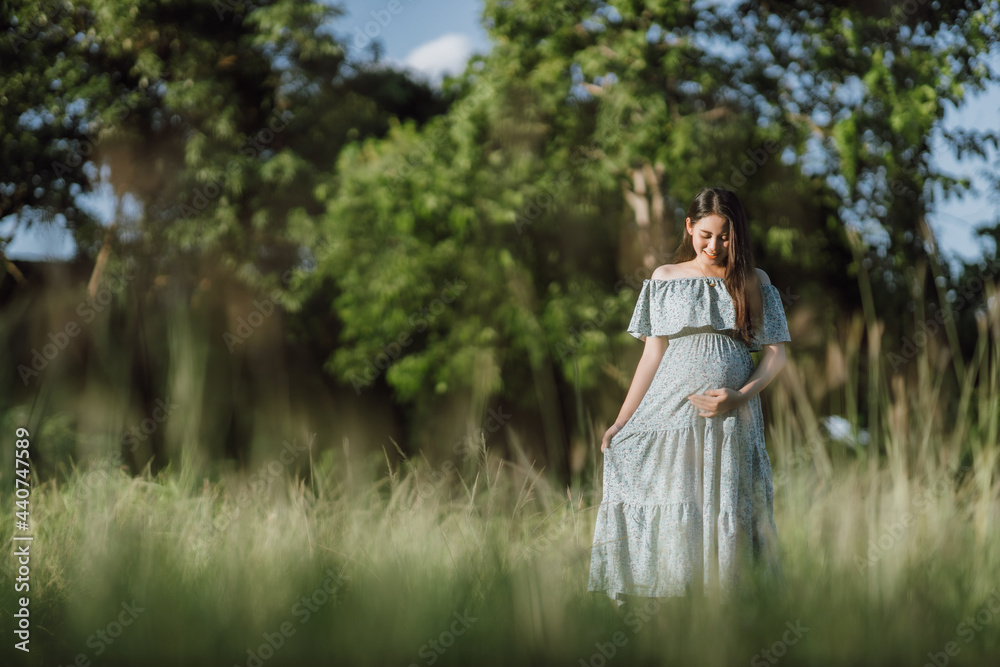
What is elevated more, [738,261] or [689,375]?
[738,261]

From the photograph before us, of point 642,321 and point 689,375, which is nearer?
point 689,375

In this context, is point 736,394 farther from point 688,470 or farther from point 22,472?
point 22,472

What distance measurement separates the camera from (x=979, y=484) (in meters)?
3.25

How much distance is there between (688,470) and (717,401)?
0.23 meters

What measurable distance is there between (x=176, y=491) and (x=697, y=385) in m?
1.69

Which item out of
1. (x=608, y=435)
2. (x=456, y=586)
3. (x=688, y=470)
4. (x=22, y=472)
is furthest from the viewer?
(x=608, y=435)

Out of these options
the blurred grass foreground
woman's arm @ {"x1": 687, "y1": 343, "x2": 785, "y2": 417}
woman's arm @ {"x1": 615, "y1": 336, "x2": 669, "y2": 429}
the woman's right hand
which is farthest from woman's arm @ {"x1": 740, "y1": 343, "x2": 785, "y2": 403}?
the blurred grass foreground

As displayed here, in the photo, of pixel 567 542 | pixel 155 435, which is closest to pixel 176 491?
pixel 155 435

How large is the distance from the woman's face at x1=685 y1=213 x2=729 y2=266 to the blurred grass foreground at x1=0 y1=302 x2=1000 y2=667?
749mm

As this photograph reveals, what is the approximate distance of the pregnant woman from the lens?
99.2 inches

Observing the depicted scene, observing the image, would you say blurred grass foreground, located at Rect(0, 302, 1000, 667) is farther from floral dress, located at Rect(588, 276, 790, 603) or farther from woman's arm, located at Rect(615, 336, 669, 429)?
woman's arm, located at Rect(615, 336, 669, 429)

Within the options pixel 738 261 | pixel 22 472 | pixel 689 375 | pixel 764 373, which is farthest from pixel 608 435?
pixel 22 472

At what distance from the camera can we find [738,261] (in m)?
2.58

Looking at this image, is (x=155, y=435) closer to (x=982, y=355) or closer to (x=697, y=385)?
(x=697, y=385)
